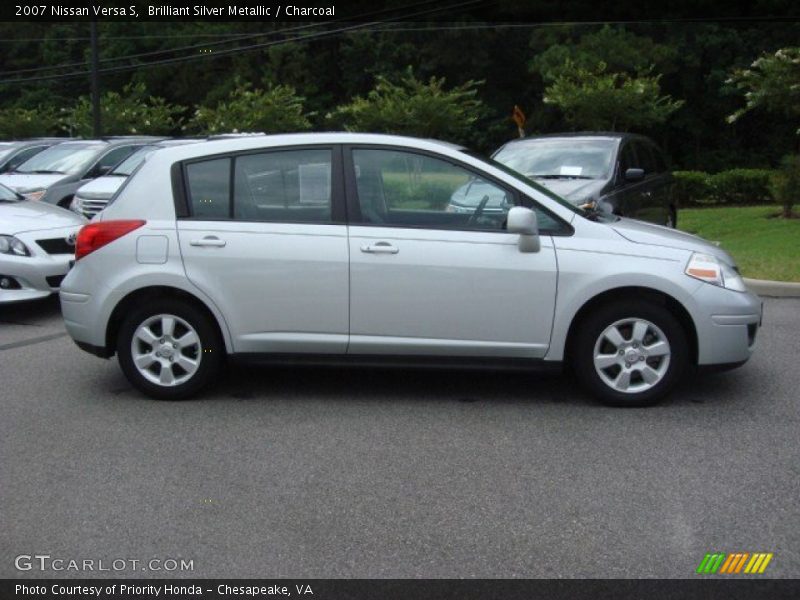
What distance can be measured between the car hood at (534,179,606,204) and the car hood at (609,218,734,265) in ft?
12.1

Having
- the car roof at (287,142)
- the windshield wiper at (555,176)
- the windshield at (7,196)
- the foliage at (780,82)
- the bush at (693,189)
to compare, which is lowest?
the bush at (693,189)

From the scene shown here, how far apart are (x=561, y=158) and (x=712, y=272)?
18.9 feet

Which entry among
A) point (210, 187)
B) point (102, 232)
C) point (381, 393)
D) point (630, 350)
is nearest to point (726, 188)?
Answer: point (630, 350)

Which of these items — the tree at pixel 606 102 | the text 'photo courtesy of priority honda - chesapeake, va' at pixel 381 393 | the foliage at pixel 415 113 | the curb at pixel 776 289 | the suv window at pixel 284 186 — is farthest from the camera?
the foliage at pixel 415 113

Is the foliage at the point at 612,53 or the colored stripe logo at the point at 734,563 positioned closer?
the colored stripe logo at the point at 734,563

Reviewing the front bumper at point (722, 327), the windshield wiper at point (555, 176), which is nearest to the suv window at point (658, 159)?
the windshield wiper at point (555, 176)

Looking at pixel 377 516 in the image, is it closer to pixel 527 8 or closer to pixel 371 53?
pixel 527 8

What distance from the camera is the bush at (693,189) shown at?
23891mm

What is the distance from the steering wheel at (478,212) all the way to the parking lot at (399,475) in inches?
46.5

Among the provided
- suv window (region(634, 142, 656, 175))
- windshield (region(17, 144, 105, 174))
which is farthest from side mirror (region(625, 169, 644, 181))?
windshield (region(17, 144, 105, 174))

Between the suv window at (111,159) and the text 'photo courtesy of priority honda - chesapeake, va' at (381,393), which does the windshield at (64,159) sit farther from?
the text 'photo courtesy of priority honda - chesapeake, va' at (381,393)

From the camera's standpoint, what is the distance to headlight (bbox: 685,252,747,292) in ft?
19.4

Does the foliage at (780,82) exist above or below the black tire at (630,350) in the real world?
above

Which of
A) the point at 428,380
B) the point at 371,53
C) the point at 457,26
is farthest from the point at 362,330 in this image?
the point at 371,53
